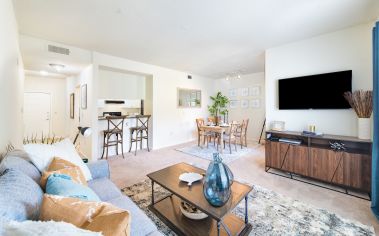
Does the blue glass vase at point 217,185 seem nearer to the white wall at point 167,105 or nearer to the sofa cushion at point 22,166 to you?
the sofa cushion at point 22,166

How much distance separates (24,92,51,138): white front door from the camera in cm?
610

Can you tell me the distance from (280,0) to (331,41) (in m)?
1.56

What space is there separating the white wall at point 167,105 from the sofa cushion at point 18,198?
3.60m

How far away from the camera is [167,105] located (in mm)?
5414

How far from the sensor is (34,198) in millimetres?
932

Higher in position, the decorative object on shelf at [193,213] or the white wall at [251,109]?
the white wall at [251,109]

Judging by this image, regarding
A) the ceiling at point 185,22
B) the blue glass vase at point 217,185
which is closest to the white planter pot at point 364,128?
the ceiling at point 185,22

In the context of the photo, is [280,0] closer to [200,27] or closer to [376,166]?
[200,27]

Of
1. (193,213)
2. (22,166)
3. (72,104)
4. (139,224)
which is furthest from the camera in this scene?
(72,104)

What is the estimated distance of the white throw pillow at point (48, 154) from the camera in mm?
1457

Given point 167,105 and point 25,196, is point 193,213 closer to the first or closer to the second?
point 25,196

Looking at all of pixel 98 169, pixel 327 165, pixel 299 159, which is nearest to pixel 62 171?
pixel 98 169

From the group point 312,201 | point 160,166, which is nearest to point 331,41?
point 312,201

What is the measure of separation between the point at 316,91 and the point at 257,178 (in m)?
1.90
